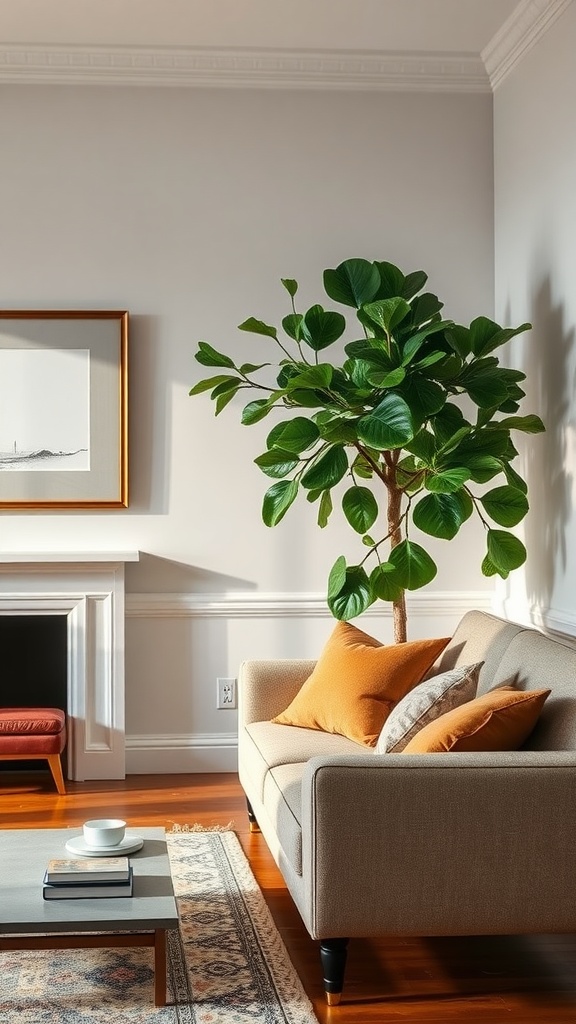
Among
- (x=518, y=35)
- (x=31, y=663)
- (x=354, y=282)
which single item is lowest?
(x=31, y=663)

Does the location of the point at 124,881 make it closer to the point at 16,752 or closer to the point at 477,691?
the point at 477,691

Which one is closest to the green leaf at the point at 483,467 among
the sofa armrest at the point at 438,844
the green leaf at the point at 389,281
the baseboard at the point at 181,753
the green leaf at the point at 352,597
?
the green leaf at the point at 352,597

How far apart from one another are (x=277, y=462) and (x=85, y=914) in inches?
78.5

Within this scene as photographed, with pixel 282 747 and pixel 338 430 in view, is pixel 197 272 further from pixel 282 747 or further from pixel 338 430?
pixel 282 747

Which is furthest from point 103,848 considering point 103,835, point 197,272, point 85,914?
point 197,272

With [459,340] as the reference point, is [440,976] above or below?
below

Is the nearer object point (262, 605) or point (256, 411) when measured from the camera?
point (256, 411)

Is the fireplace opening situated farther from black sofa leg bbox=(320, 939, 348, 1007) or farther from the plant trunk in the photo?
black sofa leg bbox=(320, 939, 348, 1007)

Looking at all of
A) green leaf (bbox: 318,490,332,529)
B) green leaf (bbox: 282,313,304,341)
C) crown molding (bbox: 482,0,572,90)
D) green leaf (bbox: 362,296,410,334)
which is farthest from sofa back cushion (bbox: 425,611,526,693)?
crown molding (bbox: 482,0,572,90)

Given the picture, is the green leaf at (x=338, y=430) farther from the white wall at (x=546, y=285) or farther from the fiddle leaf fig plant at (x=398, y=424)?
the white wall at (x=546, y=285)

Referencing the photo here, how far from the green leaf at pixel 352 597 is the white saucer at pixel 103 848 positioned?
1.29 m

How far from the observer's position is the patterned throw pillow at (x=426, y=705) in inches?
121

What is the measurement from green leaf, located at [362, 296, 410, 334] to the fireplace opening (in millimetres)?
2103

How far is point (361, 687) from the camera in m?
3.66
